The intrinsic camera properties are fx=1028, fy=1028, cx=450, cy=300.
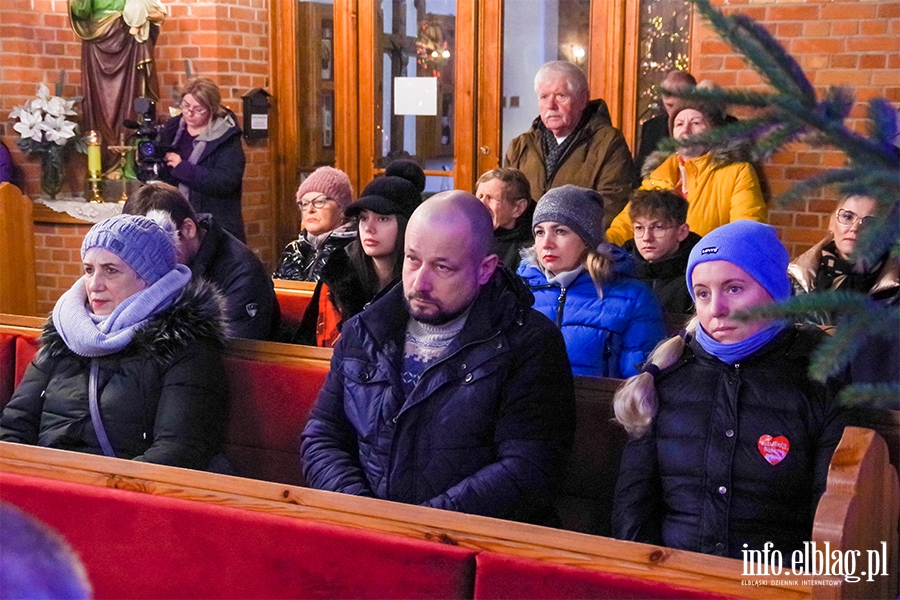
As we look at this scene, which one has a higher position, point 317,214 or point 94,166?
point 94,166

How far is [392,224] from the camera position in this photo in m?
3.27

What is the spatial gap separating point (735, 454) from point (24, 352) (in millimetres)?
2172

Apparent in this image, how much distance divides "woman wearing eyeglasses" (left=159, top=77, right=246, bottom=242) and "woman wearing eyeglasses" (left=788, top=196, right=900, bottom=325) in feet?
10.4

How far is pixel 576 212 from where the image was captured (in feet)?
9.81

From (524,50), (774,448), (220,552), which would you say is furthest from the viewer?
(524,50)

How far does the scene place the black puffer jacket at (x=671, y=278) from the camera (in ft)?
11.6

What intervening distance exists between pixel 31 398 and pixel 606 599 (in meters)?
1.82

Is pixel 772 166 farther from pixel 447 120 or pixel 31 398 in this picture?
pixel 31 398

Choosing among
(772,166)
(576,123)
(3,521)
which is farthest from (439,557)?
(772,166)

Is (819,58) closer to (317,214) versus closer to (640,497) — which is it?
(317,214)

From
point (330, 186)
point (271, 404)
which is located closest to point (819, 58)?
point (330, 186)

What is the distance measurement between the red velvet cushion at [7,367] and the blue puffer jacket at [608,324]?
5.39 ft

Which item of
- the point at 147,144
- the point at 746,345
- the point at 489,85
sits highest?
the point at 489,85

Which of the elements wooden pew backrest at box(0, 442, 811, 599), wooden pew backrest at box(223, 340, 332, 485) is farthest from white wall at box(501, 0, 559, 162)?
wooden pew backrest at box(0, 442, 811, 599)
